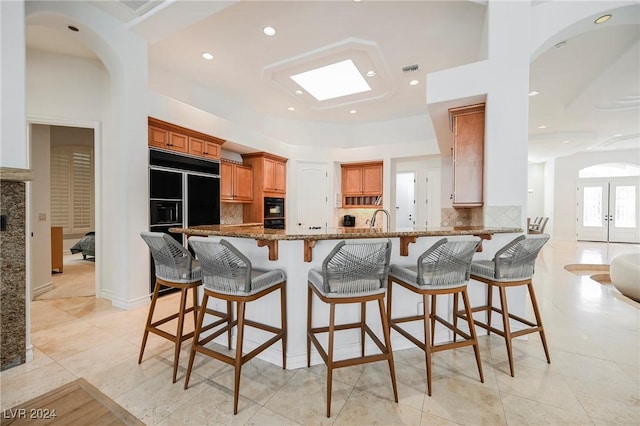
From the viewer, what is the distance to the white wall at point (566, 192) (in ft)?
30.6

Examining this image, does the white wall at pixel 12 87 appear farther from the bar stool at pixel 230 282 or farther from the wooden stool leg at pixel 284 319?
the wooden stool leg at pixel 284 319

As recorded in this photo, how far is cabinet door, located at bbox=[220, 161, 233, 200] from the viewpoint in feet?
15.8

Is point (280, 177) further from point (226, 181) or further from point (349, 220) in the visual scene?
point (349, 220)

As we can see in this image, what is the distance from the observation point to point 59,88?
332 centimetres

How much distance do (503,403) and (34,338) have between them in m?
3.80

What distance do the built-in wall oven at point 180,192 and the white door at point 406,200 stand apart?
588 centimetres

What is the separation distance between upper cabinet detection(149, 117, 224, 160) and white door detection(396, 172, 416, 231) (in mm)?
5822

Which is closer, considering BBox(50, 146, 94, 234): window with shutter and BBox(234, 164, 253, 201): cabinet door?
BBox(234, 164, 253, 201): cabinet door

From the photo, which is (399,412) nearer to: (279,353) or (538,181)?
(279,353)

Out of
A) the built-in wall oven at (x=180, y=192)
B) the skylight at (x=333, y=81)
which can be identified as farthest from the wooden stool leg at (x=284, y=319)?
the skylight at (x=333, y=81)

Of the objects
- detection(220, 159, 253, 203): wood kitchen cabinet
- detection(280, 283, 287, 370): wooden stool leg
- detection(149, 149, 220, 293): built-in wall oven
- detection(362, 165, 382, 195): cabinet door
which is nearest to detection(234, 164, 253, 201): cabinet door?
detection(220, 159, 253, 203): wood kitchen cabinet

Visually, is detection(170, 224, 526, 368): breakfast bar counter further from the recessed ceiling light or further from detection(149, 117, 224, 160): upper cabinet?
the recessed ceiling light

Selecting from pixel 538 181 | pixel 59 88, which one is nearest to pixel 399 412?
pixel 59 88

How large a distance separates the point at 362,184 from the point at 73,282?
18.1 feet
